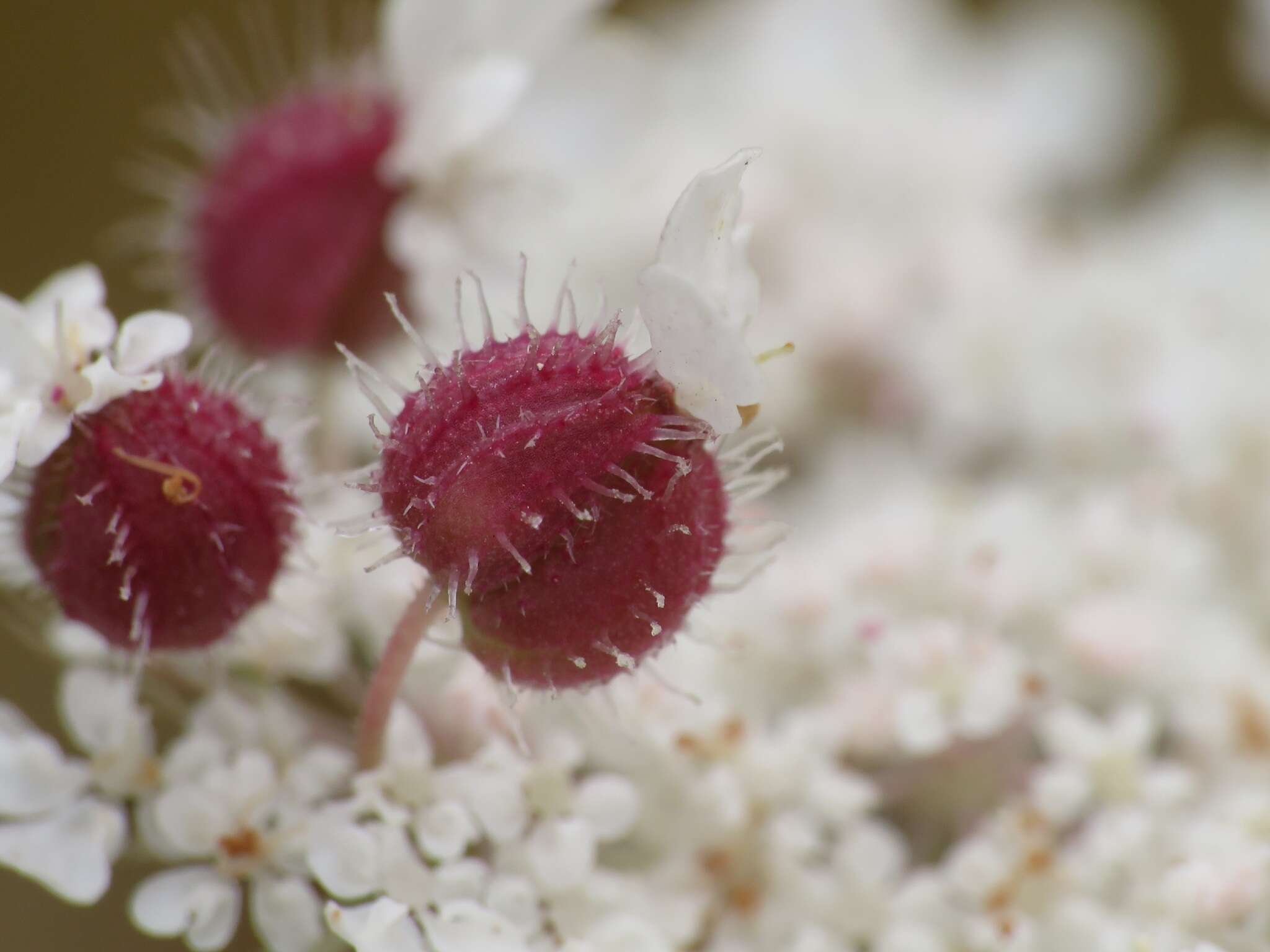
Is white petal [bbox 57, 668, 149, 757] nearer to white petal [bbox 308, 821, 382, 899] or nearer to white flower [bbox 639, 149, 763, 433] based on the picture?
white petal [bbox 308, 821, 382, 899]

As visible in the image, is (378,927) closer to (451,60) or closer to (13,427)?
(13,427)

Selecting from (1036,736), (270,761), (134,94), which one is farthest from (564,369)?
(134,94)

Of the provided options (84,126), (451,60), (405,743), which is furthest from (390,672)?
(84,126)

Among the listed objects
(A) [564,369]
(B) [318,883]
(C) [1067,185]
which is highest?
(A) [564,369]

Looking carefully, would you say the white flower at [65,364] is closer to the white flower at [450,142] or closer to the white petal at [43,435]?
the white petal at [43,435]

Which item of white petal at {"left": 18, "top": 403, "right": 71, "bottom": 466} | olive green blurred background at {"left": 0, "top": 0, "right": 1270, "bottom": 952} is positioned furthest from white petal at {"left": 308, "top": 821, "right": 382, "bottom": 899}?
olive green blurred background at {"left": 0, "top": 0, "right": 1270, "bottom": 952}

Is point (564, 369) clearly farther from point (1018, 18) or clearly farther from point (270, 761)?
point (1018, 18)
